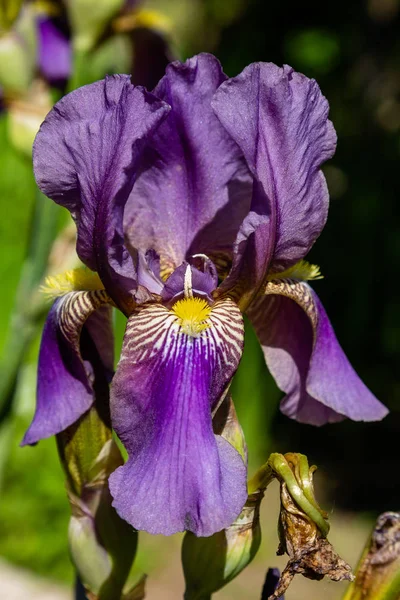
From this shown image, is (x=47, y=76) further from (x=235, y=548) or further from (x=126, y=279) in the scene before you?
(x=235, y=548)

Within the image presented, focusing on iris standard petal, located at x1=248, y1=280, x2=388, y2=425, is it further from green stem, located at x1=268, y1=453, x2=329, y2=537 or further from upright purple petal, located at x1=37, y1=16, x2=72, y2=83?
upright purple petal, located at x1=37, y1=16, x2=72, y2=83

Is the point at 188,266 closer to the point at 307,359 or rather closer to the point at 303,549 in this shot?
the point at 307,359

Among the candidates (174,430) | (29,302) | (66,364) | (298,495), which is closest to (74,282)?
(66,364)

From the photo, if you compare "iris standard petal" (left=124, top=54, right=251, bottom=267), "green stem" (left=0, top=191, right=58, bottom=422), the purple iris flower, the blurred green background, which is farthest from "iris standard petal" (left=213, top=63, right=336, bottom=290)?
the blurred green background

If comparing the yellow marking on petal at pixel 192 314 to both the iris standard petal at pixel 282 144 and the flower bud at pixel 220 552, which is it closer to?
the iris standard petal at pixel 282 144

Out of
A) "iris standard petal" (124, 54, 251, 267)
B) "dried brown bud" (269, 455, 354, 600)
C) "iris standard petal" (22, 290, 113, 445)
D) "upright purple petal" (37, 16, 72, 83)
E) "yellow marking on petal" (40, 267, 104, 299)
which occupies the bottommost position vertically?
"dried brown bud" (269, 455, 354, 600)

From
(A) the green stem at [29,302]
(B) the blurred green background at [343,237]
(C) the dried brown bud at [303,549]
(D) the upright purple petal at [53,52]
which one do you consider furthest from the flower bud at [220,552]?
(B) the blurred green background at [343,237]

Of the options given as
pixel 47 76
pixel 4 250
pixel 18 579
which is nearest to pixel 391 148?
pixel 4 250
